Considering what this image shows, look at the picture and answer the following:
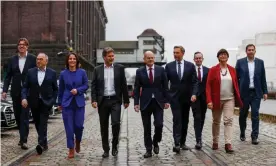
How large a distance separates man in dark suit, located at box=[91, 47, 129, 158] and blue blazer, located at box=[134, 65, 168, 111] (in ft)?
0.85

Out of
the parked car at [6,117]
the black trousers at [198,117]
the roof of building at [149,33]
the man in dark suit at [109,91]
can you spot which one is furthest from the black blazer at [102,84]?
the roof of building at [149,33]

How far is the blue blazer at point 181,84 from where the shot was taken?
8977 mm

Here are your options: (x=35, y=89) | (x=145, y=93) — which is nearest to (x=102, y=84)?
(x=145, y=93)

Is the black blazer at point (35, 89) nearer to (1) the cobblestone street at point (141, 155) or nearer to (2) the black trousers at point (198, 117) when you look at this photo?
(1) the cobblestone street at point (141, 155)

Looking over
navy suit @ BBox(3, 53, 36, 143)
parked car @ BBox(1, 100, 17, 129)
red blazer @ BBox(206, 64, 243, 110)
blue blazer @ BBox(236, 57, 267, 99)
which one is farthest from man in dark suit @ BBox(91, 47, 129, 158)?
parked car @ BBox(1, 100, 17, 129)

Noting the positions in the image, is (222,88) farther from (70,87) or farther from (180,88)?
(70,87)

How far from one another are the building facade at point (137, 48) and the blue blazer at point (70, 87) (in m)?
87.2

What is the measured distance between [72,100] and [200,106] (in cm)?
261

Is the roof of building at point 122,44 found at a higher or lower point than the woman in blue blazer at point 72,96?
higher

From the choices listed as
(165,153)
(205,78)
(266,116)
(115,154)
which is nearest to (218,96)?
(205,78)

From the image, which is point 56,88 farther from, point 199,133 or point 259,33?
point 259,33

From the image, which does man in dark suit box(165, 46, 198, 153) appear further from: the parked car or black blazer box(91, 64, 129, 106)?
the parked car

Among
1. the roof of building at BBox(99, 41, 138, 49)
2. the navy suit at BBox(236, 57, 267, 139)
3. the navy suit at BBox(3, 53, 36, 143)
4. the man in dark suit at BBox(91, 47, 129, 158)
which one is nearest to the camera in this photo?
the man in dark suit at BBox(91, 47, 129, 158)

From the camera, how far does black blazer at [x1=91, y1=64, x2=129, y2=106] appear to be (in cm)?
835
